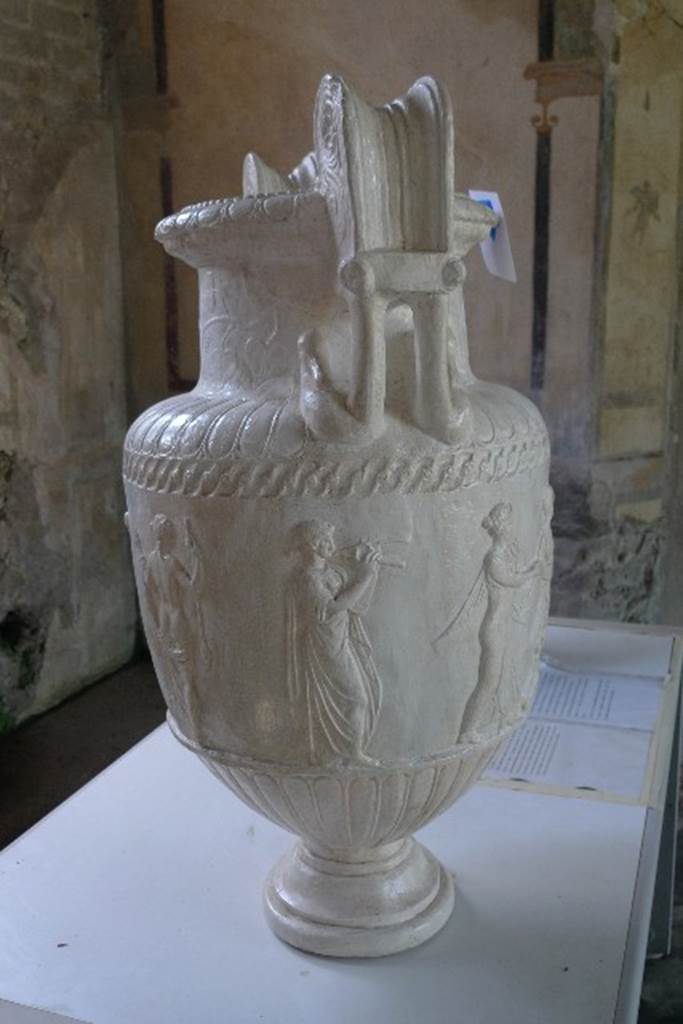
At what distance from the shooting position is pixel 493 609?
1.17 meters

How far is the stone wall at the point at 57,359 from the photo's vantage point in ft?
9.60

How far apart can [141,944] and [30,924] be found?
163 mm

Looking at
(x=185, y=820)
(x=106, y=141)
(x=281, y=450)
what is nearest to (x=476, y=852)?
(x=185, y=820)

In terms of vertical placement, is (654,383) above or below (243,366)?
below

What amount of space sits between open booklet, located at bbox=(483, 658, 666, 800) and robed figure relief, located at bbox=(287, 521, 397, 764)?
56 cm

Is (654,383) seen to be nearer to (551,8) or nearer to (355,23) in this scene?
(551,8)

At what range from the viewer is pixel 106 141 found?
3275 millimetres

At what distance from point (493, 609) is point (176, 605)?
1.23ft

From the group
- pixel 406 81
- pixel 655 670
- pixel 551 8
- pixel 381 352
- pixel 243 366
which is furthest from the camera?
pixel 406 81

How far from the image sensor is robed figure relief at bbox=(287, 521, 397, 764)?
1.09 metres

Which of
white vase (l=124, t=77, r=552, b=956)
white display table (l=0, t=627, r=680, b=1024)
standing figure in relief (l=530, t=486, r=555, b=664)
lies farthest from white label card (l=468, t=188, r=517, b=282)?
white display table (l=0, t=627, r=680, b=1024)

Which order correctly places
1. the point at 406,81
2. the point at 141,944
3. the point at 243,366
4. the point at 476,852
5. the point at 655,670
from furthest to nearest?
the point at 406,81 < the point at 655,670 < the point at 476,852 < the point at 141,944 < the point at 243,366

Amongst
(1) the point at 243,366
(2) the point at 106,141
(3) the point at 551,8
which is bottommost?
(1) the point at 243,366

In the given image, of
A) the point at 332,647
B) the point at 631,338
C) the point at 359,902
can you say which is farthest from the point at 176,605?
the point at 631,338
